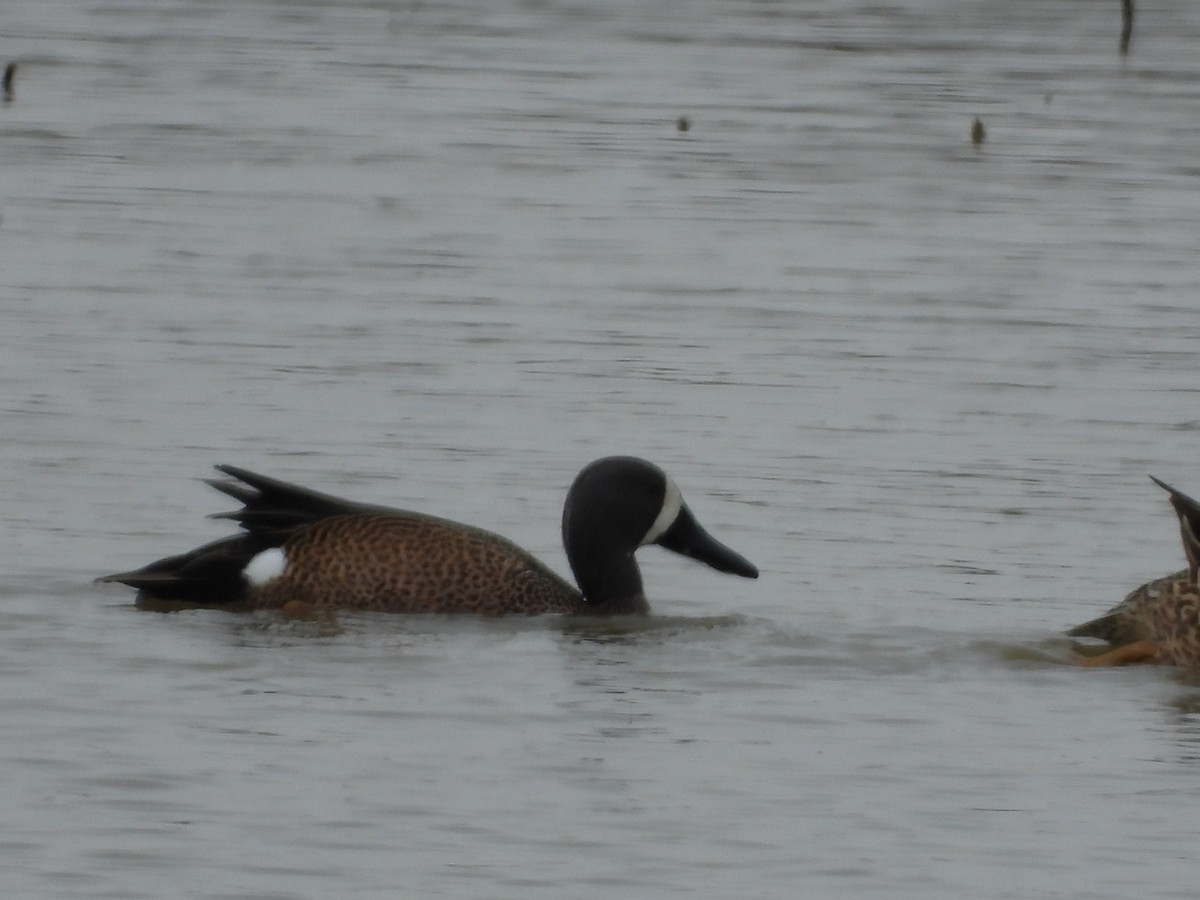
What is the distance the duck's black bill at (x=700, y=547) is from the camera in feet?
33.2

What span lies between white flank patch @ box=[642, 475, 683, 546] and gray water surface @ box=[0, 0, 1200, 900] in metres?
0.36

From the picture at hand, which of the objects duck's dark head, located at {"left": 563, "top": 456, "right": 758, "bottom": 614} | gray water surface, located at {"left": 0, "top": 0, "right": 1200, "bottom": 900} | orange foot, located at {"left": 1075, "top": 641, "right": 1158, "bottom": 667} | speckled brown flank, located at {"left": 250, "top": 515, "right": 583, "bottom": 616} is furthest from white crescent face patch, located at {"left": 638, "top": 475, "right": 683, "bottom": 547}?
orange foot, located at {"left": 1075, "top": 641, "right": 1158, "bottom": 667}

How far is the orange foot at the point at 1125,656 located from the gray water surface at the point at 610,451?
0.34ft

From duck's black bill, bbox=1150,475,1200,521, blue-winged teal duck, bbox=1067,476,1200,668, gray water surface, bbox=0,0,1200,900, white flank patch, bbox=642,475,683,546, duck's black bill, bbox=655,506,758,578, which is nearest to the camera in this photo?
gray water surface, bbox=0,0,1200,900

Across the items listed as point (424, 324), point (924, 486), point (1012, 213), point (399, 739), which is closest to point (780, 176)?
point (1012, 213)

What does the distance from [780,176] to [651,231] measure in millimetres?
2864

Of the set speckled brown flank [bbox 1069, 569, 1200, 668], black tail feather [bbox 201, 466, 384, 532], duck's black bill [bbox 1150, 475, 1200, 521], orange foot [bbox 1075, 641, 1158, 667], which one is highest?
duck's black bill [bbox 1150, 475, 1200, 521]

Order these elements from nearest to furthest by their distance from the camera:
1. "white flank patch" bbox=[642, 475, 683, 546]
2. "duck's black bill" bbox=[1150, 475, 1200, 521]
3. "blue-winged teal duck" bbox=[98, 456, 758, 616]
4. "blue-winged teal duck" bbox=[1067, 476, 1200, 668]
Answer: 1. "duck's black bill" bbox=[1150, 475, 1200, 521]
2. "blue-winged teal duck" bbox=[1067, 476, 1200, 668]
3. "blue-winged teal duck" bbox=[98, 456, 758, 616]
4. "white flank patch" bbox=[642, 475, 683, 546]

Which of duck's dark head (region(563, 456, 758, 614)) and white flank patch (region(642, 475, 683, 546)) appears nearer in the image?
duck's dark head (region(563, 456, 758, 614))

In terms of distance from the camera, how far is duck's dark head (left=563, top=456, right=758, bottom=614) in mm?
10133

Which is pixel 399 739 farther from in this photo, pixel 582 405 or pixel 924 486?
pixel 582 405

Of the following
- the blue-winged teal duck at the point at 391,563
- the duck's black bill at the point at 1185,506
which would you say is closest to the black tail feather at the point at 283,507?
the blue-winged teal duck at the point at 391,563

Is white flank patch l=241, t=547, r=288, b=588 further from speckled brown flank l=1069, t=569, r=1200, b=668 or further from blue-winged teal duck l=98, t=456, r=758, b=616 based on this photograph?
speckled brown flank l=1069, t=569, r=1200, b=668

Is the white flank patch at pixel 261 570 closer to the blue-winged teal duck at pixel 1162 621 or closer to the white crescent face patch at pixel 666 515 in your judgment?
the white crescent face patch at pixel 666 515
